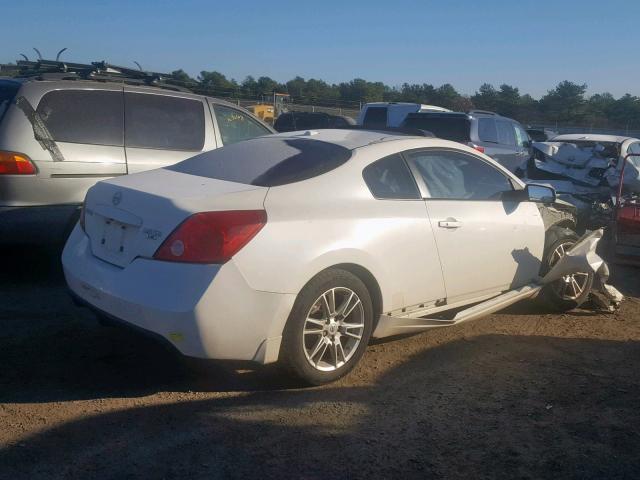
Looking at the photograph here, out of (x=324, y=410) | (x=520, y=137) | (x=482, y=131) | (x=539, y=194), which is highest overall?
(x=482, y=131)

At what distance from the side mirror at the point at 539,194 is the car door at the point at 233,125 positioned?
10.2 ft

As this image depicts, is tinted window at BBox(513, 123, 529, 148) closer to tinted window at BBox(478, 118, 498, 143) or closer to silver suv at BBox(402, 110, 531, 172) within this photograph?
silver suv at BBox(402, 110, 531, 172)

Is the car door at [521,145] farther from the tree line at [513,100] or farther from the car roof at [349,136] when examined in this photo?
the tree line at [513,100]

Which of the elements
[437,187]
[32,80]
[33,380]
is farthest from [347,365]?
[32,80]

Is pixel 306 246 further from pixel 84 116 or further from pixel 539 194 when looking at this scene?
pixel 84 116

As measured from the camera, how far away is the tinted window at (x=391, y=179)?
4898 millimetres

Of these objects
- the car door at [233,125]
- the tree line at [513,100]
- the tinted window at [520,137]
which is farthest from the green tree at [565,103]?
the car door at [233,125]

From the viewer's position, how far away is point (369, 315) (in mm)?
4684

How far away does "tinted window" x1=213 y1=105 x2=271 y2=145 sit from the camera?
25.5 ft

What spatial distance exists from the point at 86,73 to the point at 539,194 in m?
4.50

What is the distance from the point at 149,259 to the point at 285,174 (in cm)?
110

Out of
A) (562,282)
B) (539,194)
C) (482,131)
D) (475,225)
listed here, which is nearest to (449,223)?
(475,225)

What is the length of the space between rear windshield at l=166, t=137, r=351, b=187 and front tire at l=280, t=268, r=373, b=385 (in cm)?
74

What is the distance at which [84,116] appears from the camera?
6.64 metres
